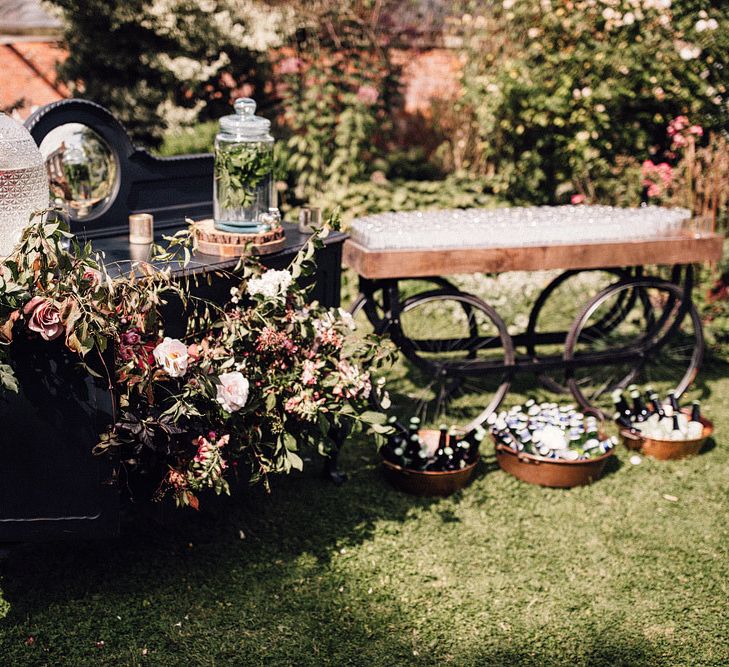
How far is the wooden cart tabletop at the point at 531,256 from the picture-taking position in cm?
387

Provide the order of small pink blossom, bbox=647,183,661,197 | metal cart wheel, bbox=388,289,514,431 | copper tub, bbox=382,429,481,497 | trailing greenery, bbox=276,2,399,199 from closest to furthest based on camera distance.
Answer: copper tub, bbox=382,429,481,497, metal cart wheel, bbox=388,289,514,431, small pink blossom, bbox=647,183,661,197, trailing greenery, bbox=276,2,399,199

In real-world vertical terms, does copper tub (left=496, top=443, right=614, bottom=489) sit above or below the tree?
below

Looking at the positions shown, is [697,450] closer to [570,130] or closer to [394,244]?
[394,244]

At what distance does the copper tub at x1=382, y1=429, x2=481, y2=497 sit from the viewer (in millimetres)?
3818

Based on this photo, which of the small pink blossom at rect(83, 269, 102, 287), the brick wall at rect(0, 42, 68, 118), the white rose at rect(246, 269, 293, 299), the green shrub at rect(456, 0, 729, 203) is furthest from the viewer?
the brick wall at rect(0, 42, 68, 118)

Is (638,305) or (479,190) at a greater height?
(479,190)

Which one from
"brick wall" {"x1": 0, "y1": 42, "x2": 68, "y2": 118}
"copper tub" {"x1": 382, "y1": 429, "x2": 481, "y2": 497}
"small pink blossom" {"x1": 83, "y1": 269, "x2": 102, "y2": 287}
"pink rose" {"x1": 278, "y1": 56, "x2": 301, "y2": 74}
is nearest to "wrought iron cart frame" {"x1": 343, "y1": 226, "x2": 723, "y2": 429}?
"copper tub" {"x1": 382, "y1": 429, "x2": 481, "y2": 497}

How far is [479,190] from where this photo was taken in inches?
295

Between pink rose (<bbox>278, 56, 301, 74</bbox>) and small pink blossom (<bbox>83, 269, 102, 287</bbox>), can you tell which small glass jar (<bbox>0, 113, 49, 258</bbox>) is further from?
pink rose (<bbox>278, 56, 301, 74</bbox>)

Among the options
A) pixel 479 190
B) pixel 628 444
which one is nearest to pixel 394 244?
pixel 628 444

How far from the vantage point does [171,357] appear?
2646 millimetres

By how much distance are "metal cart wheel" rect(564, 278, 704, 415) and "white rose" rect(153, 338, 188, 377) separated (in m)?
2.44

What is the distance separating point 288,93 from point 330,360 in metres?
4.73

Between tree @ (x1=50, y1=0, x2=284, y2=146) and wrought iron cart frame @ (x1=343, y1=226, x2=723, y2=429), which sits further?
tree @ (x1=50, y1=0, x2=284, y2=146)
